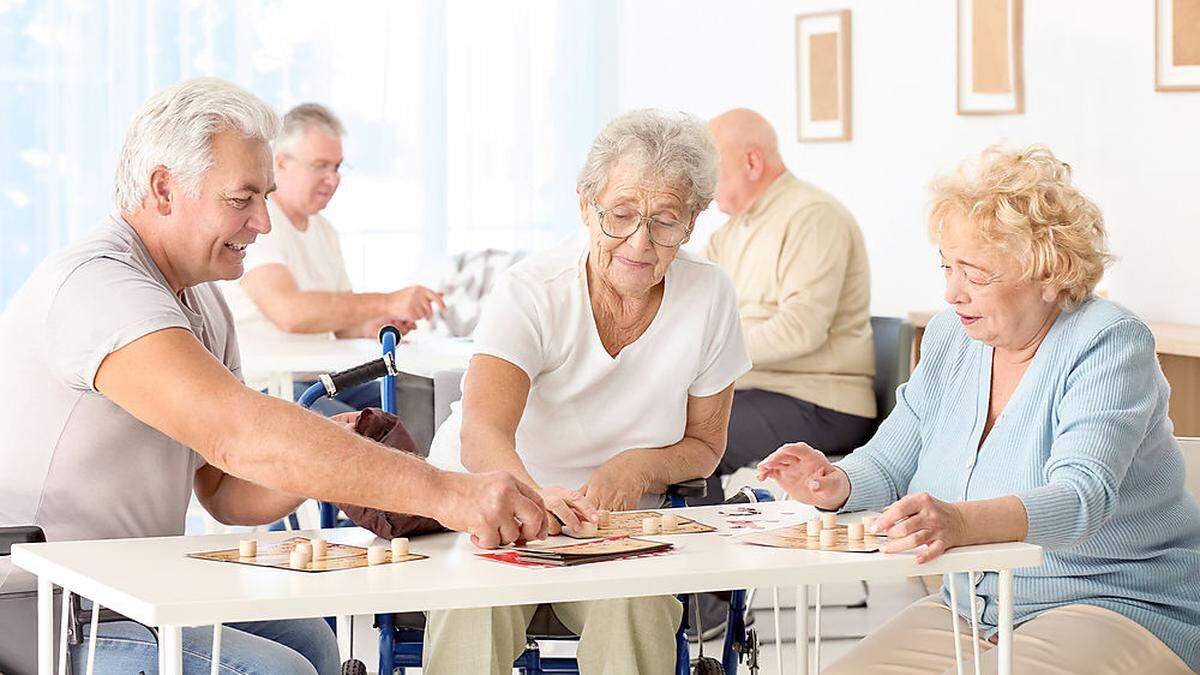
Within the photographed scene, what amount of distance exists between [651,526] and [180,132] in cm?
83

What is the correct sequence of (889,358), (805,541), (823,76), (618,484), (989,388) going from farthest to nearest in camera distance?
(823,76), (889,358), (618,484), (989,388), (805,541)

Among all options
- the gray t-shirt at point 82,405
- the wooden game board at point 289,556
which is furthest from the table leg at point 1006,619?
the gray t-shirt at point 82,405

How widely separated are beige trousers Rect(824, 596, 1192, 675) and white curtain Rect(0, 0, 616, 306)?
415 cm

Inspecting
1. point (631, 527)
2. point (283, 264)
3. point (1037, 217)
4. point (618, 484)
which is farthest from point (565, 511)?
point (283, 264)

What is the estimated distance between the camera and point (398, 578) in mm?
1782

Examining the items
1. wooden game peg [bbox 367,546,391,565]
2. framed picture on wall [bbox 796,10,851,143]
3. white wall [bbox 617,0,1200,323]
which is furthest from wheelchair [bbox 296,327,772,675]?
framed picture on wall [bbox 796,10,851,143]

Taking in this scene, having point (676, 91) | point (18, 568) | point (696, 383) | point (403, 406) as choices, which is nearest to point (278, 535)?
point (18, 568)

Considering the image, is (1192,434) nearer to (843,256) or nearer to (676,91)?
(843,256)

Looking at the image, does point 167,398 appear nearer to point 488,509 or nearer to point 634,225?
point 488,509

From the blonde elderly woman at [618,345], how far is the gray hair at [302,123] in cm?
216

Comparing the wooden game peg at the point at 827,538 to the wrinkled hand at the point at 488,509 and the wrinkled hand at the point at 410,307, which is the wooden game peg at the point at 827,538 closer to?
the wrinkled hand at the point at 488,509

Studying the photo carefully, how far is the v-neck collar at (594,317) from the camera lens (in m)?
2.65

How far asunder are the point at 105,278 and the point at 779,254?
9.25ft

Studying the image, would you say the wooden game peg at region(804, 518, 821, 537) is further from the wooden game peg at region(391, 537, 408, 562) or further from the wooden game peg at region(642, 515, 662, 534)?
the wooden game peg at region(391, 537, 408, 562)
